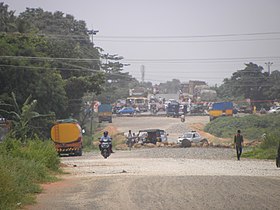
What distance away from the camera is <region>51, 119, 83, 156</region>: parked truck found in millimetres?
46719

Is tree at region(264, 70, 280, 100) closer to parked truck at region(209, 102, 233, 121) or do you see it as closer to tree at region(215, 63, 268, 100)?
tree at region(215, 63, 268, 100)

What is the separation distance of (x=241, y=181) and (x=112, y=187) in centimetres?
414

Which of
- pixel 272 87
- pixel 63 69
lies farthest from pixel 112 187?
pixel 272 87

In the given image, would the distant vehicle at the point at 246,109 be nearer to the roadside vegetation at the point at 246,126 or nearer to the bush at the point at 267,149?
the roadside vegetation at the point at 246,126

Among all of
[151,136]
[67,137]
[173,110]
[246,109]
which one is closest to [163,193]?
[67,137]

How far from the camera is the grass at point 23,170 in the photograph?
14367mm

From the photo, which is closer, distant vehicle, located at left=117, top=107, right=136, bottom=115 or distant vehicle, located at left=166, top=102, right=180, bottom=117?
distant vehicle, located at left=166, top=102, right=180, bottom=117

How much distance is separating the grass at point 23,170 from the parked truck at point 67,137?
18169mm

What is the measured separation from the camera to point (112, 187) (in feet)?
59.6

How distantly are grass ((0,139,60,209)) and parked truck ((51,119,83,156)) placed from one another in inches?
715

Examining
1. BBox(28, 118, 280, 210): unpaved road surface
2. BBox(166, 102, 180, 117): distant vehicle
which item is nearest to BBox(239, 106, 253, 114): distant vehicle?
BBox(166, 102, 180, 117): distant vehicle

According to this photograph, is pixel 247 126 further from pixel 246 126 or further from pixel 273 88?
pixel 273 88

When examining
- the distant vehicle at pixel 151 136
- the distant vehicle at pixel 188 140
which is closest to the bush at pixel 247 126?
the distant vehicle at pixel 188 140

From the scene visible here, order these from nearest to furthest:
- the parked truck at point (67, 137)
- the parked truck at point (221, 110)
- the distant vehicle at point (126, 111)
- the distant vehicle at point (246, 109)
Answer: the parked truck at point (67, 137) < the parked truck at point (221, 110) < the distant vehicle at point (246, 109) < the distant vehicle at point (126, 111)
